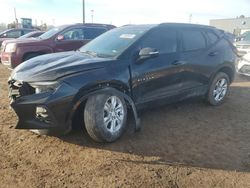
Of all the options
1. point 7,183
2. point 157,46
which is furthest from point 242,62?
point 7,183

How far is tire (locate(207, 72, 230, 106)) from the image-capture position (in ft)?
21.0

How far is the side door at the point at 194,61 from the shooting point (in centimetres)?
561

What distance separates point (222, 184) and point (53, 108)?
2219 mm

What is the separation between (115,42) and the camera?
17.0ft

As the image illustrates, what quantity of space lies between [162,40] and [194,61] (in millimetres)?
844

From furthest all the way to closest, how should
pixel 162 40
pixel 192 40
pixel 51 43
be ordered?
1. pixel 51 43
2. pixel 192 40
3. pixel 162 40

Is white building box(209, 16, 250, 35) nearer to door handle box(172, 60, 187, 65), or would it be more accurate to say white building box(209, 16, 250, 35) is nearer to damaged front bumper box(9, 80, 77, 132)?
door handle box(172, 60, 187, 65)

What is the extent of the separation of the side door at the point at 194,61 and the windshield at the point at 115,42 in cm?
89

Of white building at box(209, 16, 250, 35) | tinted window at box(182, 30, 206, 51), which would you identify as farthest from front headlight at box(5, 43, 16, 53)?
white building at box(209, 16, 250, 35)

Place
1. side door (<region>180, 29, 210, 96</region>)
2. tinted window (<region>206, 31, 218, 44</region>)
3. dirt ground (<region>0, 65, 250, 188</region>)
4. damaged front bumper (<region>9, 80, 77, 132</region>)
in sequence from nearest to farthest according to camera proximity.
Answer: dirt ground (<region>0, 65, 250, 188</region>) → damaged front bumper (<region>9, 80, 77, 132</region>) → side door (<region>180, 29, 210, 96</region>) → tinted window (<region>206, 31, 218, 44</region>)

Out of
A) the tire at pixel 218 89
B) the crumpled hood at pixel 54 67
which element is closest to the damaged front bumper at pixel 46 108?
the crumpled hood at pixel 54 67

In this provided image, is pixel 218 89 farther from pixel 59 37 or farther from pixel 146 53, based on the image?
pixel 59 37

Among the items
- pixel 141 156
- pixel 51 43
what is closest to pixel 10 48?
pixel 51 43

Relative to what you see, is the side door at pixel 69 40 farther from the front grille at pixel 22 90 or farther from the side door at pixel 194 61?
the front grille at pixel 22 90
